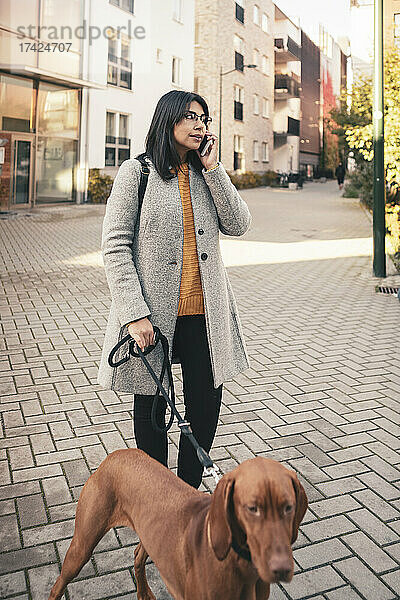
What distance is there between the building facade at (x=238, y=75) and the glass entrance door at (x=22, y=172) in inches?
617

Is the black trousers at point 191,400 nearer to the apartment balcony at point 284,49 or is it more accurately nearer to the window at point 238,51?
the window at point 238,51

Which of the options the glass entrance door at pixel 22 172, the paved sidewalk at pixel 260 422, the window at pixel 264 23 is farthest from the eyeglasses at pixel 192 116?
the window at pixel 264 23

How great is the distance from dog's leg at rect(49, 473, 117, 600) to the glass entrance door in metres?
21.9

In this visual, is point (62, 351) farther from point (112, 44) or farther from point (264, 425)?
point (112, 44)

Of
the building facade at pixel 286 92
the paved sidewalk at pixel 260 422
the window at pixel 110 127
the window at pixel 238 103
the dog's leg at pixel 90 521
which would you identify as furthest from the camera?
the building facade at pixel 286 92

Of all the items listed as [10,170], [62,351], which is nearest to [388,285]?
[62,351]

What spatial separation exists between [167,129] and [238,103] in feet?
131

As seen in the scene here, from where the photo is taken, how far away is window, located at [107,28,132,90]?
26.6 meters

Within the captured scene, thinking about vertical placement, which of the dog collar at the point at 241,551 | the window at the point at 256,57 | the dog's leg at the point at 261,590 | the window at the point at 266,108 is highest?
the window at the point at 256,57

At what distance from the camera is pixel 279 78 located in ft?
158

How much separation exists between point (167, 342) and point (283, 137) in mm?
49830

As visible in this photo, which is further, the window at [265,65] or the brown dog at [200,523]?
the window at [265,65]

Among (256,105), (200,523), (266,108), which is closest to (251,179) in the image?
(256,105)

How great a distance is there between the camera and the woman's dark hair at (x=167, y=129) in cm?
271
